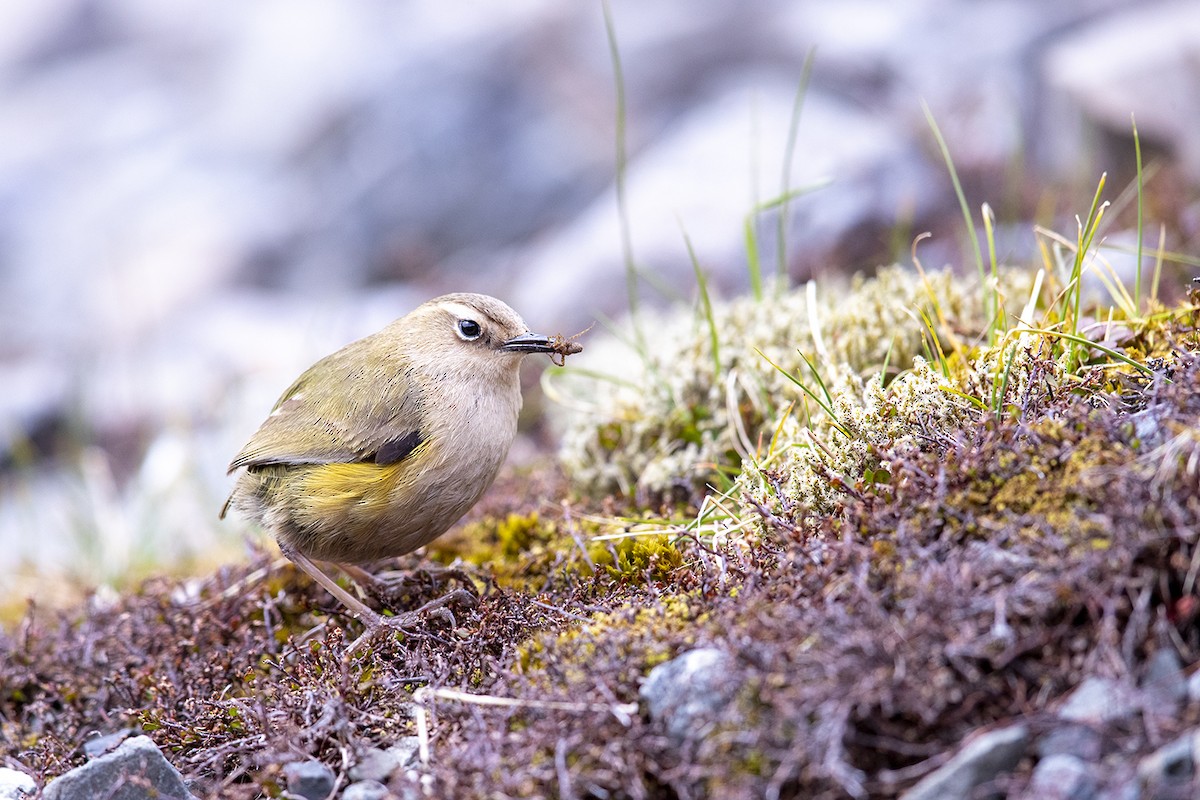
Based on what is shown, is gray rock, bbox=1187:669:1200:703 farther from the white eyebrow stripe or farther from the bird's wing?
the white eyebrow stripe

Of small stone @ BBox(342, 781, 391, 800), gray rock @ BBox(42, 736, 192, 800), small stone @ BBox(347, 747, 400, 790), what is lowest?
small stone @ BBox(347, 747, 400, 790)

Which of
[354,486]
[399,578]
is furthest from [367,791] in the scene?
[399,578]

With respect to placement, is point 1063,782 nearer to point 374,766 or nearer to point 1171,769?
point 1171,769

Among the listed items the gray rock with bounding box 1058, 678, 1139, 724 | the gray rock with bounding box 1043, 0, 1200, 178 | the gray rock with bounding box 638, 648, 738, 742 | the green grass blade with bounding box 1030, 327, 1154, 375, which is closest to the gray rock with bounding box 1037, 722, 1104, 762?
the gray rock with bounding box 1058, 678, 1139, 724

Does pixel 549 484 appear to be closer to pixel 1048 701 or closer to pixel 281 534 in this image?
pixel 281 534

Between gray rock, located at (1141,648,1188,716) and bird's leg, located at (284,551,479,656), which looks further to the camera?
bird's leg, located at (284,551,479,656)
